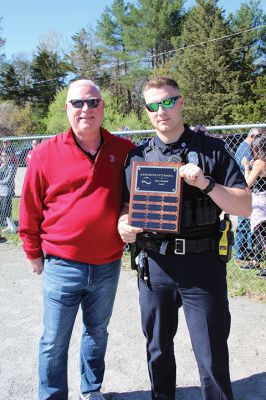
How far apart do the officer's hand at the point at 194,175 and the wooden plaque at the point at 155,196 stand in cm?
8

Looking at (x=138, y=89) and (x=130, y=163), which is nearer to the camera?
(x=130, y=163)

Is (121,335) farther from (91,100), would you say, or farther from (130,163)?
(91,100)

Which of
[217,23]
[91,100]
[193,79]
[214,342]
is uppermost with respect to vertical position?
[217,23]

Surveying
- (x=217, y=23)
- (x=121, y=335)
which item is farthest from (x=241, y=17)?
(x=121, y=335)

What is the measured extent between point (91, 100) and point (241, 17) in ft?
145

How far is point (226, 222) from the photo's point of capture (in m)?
2.51

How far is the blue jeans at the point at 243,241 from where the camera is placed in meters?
6.09

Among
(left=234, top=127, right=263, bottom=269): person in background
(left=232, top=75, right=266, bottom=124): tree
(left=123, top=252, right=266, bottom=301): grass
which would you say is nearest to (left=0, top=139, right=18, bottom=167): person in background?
(left=234, top=127, right=263, bottom=269): person in background

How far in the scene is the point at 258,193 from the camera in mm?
5633

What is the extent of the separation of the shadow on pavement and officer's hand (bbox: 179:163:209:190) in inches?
69.3

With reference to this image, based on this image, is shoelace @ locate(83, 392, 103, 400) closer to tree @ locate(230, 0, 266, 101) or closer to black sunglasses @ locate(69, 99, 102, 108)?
black sunglasses @ locate(69, 99, 102, 108)

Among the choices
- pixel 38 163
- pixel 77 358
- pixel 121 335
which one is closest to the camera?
pixel 38 163

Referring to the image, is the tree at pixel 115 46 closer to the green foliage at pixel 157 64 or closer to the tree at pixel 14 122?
the green foliage at pixel 157 64

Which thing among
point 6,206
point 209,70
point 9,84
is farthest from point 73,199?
point 9,84
